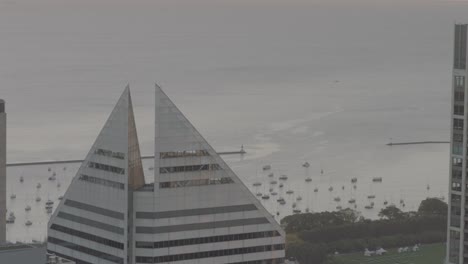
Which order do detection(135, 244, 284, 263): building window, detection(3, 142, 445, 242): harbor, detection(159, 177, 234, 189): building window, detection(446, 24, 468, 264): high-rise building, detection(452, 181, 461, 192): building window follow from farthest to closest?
detection(3, 142, 445, 242): harbor < detection(135, 244, 284, 263): building window < detection(159, 177, 234, 189): building window < detection(452, 181, 461, 192): building window < detection(446, 24, 468, 264): high-rise building

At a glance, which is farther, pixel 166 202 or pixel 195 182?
pixel 195 182

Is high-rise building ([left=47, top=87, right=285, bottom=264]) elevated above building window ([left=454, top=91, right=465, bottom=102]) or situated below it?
below

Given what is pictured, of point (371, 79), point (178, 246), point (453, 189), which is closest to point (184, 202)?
point (178, 246)

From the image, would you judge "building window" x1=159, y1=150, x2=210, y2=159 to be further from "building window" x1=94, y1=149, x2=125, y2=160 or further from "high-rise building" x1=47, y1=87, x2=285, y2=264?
"building window" x1=94, y1=149, x2=125, y2=160

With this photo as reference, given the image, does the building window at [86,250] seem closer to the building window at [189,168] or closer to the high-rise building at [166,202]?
A: the high-rise building at [166,202]

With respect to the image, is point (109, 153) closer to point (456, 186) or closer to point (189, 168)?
point (189, 168)

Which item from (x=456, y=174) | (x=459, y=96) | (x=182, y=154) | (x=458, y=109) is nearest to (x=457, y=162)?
(x=456, y=174)

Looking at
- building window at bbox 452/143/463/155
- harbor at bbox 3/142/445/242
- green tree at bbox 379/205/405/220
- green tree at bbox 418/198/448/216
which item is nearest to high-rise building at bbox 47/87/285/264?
building window at bbox 452/143/463/155
